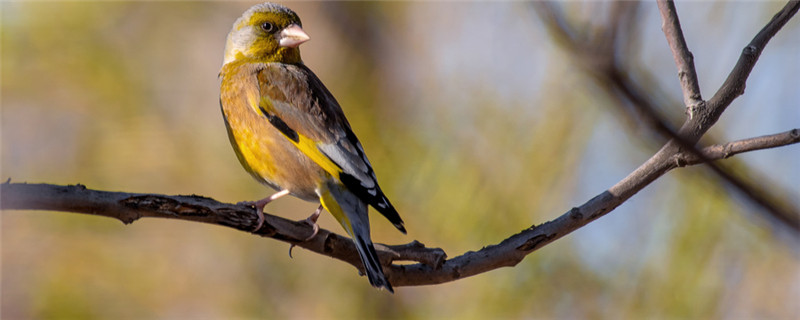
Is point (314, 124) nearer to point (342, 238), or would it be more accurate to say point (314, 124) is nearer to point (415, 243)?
point (342, 238)

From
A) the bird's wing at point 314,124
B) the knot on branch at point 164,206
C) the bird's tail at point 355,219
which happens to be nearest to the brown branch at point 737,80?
the bird's tail at point 355,219


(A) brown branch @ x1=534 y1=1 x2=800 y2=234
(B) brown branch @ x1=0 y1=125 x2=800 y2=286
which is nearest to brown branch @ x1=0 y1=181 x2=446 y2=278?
(B) brown branch @ x1=0 y1=125 x2=800 y2=286

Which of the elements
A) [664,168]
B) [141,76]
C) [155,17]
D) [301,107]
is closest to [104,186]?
[141,76]

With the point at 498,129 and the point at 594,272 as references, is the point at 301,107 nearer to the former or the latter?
the point at 498,129

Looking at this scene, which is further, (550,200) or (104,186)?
(104,186)

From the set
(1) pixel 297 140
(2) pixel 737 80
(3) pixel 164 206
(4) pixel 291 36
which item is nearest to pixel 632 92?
(2) pixel 737 80

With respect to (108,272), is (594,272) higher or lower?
higher

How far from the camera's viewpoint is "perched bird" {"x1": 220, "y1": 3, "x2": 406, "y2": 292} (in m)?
2.72

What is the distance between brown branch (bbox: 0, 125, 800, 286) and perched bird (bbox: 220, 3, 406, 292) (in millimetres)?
189

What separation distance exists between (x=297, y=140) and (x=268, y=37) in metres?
0.76

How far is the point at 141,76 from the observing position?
484cm

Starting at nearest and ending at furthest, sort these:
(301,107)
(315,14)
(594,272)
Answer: (301,107), (594,272), (315,14)

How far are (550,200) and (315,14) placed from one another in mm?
2442

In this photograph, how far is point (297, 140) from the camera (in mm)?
2932
